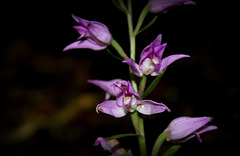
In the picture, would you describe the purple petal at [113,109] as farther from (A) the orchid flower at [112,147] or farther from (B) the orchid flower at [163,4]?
(B) the orchid flower at [163,4]

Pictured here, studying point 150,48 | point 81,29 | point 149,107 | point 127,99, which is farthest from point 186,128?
point 81,29

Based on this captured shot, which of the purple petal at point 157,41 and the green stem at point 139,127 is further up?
the purple petal at point 157,41

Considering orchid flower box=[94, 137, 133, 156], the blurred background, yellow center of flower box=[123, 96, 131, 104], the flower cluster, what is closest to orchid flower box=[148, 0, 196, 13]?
the flower cluster

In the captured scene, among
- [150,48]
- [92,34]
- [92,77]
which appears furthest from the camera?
[92,77]

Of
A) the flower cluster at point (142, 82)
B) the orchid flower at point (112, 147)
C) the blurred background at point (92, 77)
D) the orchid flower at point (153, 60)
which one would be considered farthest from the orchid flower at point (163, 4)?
the blurred background at point (92, 77)

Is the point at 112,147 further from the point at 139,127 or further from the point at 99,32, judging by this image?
the point at 99,32
